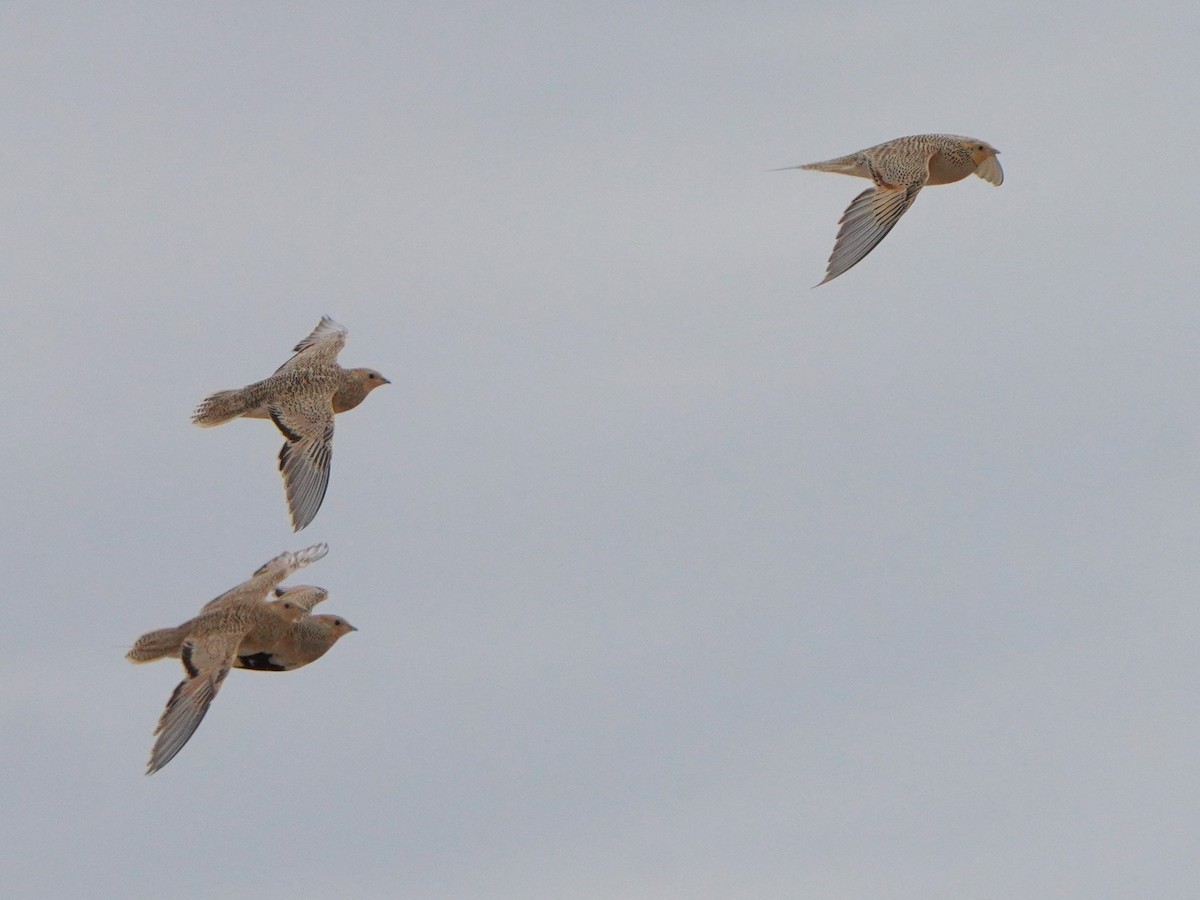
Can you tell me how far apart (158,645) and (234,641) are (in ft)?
2.86

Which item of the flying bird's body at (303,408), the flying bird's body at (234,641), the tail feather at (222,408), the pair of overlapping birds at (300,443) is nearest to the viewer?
the flying bird's body at (234,641)

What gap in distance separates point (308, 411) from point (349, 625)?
385 cm

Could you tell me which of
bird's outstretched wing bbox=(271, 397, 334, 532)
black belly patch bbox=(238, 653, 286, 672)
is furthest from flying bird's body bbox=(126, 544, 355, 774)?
bird's outstretched wing bbox=(271, 397, 334, 532)

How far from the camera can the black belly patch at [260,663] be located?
26812 millimetres

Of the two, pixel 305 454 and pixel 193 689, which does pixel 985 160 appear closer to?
pixel 305 454

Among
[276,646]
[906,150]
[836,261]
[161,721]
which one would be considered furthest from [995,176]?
[161,721]

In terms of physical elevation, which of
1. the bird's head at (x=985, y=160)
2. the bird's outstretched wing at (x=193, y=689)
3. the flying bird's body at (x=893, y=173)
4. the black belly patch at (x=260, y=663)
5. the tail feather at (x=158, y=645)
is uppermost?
the bird's head at (x=985, y=160)

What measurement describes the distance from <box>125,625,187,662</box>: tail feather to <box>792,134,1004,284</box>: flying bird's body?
8.28m

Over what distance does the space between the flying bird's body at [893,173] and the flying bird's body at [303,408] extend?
6711 millimetres

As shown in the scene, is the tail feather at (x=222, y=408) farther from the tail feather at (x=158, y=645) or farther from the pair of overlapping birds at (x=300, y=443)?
the tail feather at (x=158, y=645)

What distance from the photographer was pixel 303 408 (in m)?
30.2

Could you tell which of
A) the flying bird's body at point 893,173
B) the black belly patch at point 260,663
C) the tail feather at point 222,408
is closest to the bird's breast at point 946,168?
the flying bird's body at point 893,173

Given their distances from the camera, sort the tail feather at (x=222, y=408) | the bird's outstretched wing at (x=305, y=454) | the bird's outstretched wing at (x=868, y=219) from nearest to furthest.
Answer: the bird's outstretched wing at (x=868, y=219)
the bird's outstretched wing at (x=305, y=454)
the tail feather at (x=222, y=408)

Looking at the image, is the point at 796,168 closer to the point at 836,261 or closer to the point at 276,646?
the point at 836,261
